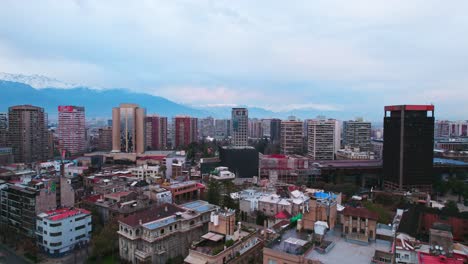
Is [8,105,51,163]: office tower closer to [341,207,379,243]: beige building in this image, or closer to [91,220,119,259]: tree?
[91,220,119,259]: tree

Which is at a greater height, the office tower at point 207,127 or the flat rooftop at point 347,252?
the office tower at point 207,127

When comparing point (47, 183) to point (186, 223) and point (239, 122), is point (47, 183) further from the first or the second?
point (239, 122)

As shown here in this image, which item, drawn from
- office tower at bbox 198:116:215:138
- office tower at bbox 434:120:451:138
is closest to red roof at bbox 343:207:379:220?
office tower at bbox 434:120:451:138

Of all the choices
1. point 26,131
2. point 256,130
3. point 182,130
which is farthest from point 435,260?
point 256,130

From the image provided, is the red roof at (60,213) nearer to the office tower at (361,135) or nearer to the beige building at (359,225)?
the beige building at (359,225)

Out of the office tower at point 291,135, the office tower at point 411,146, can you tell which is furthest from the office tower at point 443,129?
the office tower at point 411,146
